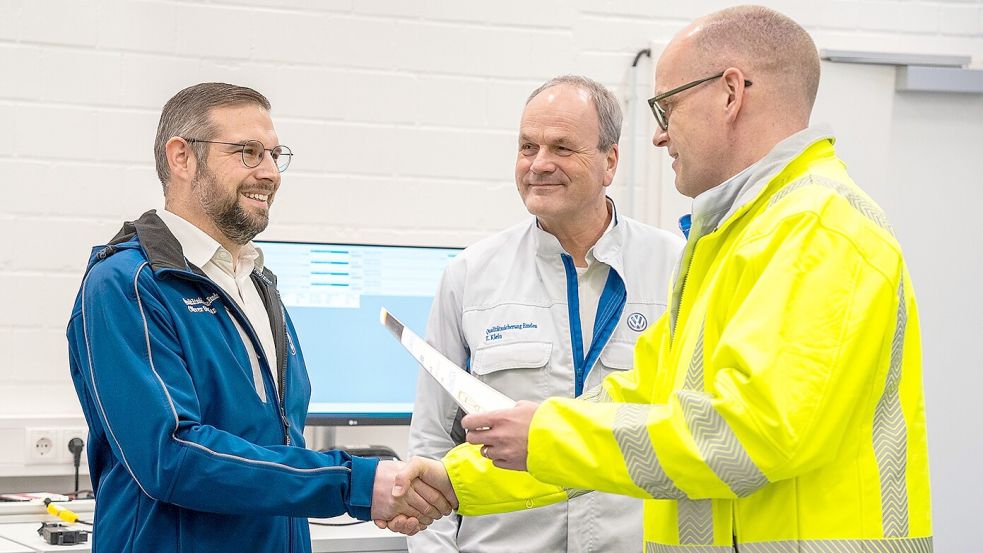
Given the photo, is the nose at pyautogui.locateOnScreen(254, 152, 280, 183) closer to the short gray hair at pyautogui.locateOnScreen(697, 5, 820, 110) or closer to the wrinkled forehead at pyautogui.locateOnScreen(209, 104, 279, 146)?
the wrinkled forehead at pyautogui.locateOnScreen(209, 104, 279, 146)

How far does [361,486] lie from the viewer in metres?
1.98

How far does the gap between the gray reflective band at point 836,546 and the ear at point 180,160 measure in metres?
1.33

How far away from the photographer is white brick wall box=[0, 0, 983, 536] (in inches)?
122

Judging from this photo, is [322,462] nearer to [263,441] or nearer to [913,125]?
[263,441]

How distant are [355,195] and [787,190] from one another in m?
2.02

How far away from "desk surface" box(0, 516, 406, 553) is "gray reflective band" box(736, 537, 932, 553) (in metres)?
1.30

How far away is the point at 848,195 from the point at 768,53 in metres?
0.28

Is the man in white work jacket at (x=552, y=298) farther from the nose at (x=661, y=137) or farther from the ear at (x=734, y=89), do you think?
the ear at (x=734, y=89)

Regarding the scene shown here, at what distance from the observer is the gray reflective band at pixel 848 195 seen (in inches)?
56.6

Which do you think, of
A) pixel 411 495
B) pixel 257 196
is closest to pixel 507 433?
pixel 411 495

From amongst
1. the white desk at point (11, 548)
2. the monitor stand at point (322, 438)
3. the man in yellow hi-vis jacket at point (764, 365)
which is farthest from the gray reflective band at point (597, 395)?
the white desk at point (11, 548)

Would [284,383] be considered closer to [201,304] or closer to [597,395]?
[201,304]

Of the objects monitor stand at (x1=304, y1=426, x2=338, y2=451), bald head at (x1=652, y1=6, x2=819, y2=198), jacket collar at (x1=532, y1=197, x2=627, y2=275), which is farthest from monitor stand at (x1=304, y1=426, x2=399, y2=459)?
bald head at (x1=652, y1=6, x2=819, y2=198)

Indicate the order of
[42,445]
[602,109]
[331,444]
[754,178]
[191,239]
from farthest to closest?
[331,444]
[42,445]
[602,109]
[191,239]
[754,178]
